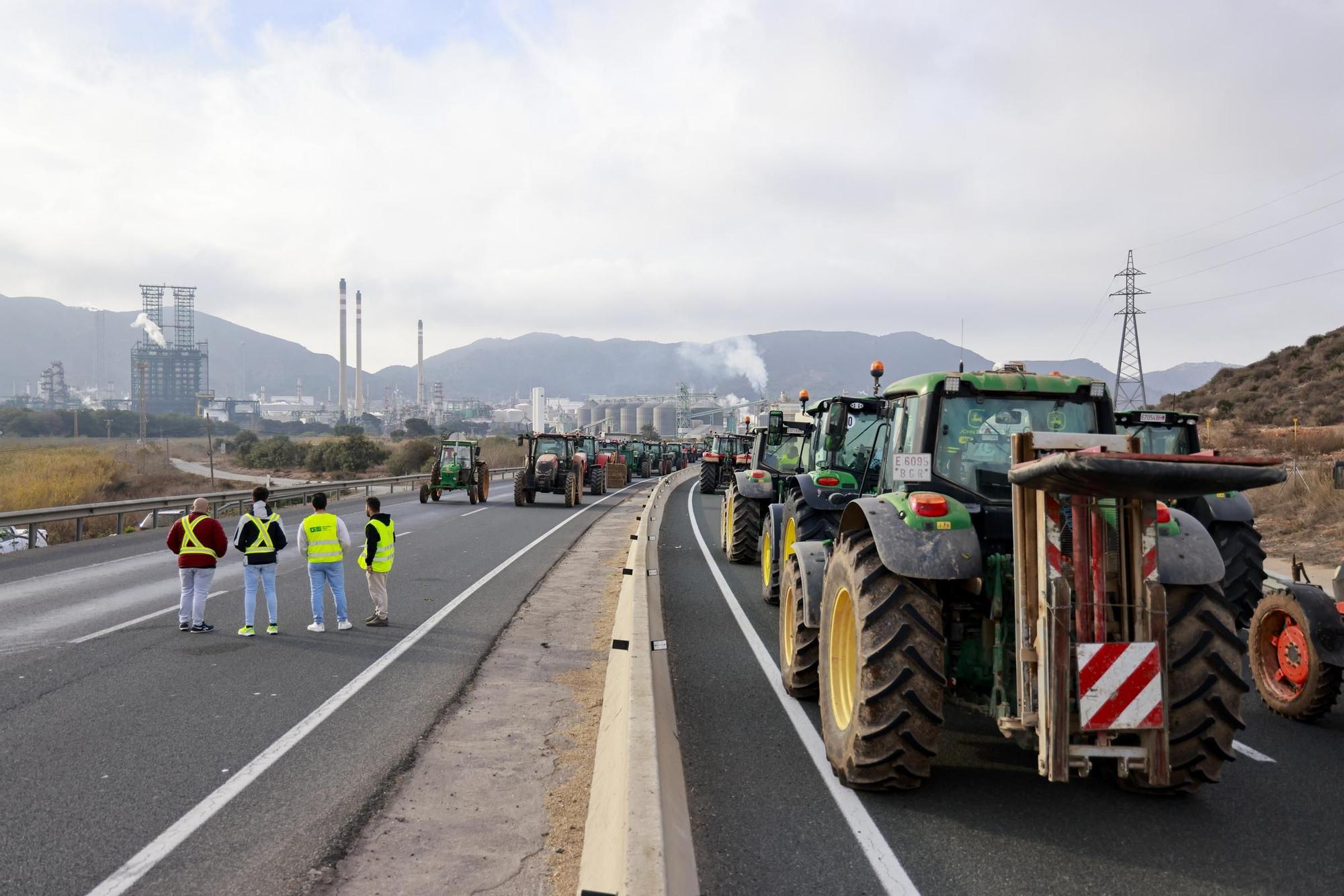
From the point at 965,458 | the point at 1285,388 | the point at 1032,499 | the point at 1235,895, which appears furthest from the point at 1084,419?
the point at 1285,388

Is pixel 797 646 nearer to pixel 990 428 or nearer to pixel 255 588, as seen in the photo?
pixel 990 428

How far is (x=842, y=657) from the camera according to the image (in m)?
5.89

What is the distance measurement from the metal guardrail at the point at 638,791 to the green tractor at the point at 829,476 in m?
2.54

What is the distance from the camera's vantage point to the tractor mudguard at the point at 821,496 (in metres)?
9.30

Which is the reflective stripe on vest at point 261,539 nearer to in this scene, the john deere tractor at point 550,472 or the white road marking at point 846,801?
the white road marking at point 846,801

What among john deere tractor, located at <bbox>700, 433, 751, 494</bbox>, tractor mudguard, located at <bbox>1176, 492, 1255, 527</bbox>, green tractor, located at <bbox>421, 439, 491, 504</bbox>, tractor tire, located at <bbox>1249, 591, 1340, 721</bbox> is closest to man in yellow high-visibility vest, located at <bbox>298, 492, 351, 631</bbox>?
tractor tire, located at <bbox>1249, 591, 1340, 721</bbox>

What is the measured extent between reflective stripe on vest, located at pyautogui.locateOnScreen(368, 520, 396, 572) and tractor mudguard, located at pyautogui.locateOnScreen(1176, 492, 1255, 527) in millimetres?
8566

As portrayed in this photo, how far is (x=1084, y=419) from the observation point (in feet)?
21.7

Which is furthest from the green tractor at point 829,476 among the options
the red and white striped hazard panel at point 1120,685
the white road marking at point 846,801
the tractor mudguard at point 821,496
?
the red and white striped hazard panel at point 1120,685

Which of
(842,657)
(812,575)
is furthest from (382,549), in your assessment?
(842,657)

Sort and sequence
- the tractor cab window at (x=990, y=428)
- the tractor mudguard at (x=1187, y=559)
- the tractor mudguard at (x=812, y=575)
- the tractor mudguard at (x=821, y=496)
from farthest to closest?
the tractor mudguard at (x=821, y=496)
the tractor mudguard at (x=812, y=575)
the tractor cab window at (x=990, y=428)
the tractor mudguard at (x=1187, y=559)

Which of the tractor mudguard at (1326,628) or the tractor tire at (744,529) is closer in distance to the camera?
the tractor mudguard at (1326,628)

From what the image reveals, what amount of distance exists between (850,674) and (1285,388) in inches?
1924

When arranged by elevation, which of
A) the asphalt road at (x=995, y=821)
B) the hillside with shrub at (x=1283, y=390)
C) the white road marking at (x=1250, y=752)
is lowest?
the white road marking at (x=1250, y=752)
